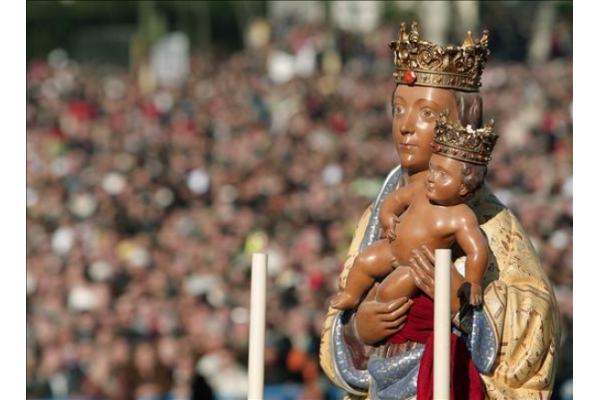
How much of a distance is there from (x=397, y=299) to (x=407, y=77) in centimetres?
74

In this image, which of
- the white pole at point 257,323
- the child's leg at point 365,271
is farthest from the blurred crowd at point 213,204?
the white pole at point 257,323

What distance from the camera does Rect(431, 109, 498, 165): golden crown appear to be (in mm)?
6051

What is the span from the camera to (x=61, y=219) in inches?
695

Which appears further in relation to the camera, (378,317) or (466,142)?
(378,317)

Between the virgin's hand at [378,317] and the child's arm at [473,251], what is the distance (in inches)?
10.7

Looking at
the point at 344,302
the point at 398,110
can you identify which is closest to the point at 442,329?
the point at 344,302

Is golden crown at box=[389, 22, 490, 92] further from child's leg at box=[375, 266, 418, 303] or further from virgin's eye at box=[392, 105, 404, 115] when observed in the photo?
child's leg at box=[375, 266, 418, 303]

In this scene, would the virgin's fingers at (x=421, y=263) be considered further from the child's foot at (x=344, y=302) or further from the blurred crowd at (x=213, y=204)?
the blurred crowd at (x=213, y=204)

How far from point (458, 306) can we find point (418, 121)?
65cm

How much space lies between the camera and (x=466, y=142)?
605cm

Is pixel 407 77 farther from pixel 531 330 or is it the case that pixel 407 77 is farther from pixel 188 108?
pixel 188 108

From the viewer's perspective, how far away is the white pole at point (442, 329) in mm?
5266

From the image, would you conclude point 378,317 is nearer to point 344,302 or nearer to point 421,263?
point 344,302

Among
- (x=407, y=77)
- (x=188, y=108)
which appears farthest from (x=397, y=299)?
(x=188, y=108)
